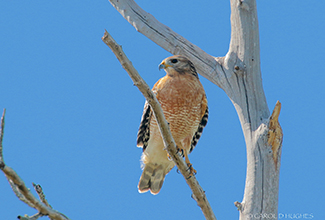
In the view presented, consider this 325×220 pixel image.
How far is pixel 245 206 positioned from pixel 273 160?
0.74 meters

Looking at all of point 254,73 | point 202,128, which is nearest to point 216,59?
point 254,73

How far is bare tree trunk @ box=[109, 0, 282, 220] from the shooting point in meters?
5.58

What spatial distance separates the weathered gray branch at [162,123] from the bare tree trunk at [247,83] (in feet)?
2.51

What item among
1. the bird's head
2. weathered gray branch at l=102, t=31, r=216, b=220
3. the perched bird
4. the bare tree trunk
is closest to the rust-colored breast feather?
the perched bird

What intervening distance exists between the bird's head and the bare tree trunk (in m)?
0.11

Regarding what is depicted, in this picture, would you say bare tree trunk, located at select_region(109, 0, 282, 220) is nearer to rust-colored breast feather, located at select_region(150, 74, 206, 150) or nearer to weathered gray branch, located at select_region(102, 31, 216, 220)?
rust-colored breast feather, located at select_region(150, 74, 206, 150)

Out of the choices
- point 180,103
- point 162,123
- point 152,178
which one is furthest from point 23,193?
point 152,178

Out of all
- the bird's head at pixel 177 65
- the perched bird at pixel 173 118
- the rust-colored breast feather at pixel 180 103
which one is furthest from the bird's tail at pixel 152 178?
the bird's head at pixel 177 65

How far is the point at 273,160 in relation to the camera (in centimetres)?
560

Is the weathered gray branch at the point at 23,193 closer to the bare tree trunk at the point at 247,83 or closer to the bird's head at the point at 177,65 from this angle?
the bare tree trunk at the point at 247,83

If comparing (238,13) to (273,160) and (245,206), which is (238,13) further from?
(245,206)

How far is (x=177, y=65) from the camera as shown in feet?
22.6

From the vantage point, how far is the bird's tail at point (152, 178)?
22.8 ft

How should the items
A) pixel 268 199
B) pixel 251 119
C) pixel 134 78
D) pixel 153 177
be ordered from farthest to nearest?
pixel 153 177, pixel 251 119, pixel 268 199, pixel 134 78
